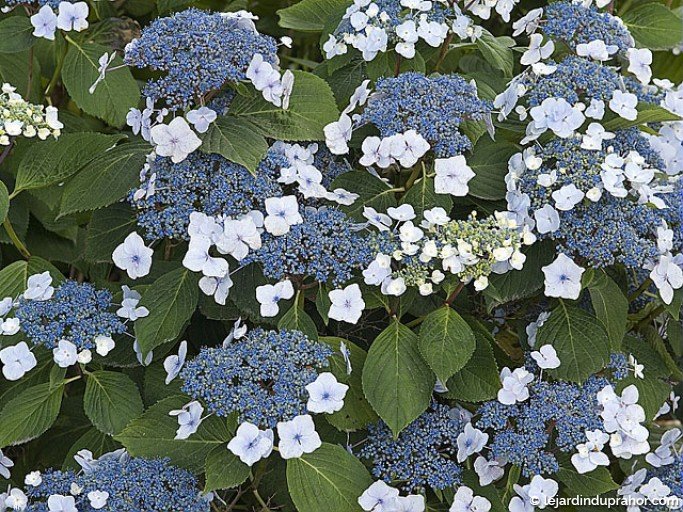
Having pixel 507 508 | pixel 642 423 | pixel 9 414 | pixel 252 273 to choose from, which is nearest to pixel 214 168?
pixel 252 273

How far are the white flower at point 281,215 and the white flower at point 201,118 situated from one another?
16cm

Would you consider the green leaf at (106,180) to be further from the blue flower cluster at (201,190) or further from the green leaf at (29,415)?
the green leaf at (29,415)

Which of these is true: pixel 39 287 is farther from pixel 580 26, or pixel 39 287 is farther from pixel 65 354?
pixel 580 26

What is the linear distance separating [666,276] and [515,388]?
29 cm

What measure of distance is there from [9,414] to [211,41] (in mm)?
658

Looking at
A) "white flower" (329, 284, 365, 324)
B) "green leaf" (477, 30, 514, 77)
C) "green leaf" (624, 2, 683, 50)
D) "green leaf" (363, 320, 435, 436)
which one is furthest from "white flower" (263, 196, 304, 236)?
"green leaf" (624, 2, 683, 50)

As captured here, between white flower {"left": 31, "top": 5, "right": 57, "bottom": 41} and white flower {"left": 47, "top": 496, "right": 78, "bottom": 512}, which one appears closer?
white flower {"left": 47, "top": 496, "right": 78, "bottom": 512}

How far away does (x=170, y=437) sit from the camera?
141cm

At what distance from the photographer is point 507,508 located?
1.44m

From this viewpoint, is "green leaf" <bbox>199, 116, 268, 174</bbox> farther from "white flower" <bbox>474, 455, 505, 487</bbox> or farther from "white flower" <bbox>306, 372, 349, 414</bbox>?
"white flower" <bbox>474, 455, 505, 487</bbox>

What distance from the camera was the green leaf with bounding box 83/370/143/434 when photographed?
145cm

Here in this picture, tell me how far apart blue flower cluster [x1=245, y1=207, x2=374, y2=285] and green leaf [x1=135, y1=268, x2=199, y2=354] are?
140mm

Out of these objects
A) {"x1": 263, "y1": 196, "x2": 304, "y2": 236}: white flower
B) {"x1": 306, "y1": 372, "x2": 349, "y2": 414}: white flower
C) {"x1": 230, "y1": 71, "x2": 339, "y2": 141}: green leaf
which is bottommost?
{"x1": 306, "y1": 372, "x2": 349, "y2": 414}: white flower

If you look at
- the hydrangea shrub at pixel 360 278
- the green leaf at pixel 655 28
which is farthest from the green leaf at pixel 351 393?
the green leaf at pixel 655 28
